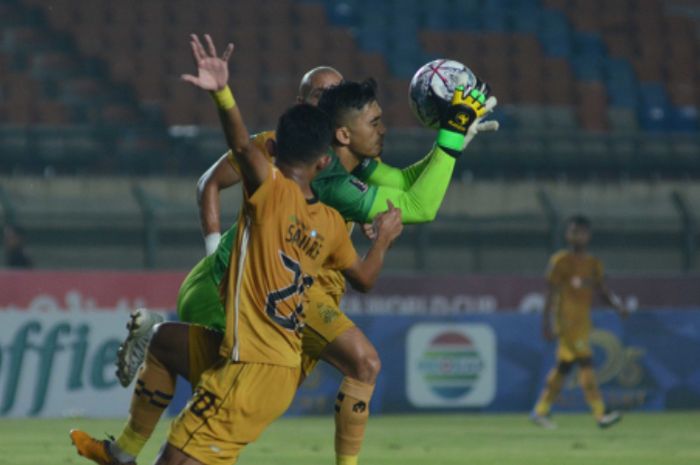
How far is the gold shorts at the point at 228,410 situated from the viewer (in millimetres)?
6031

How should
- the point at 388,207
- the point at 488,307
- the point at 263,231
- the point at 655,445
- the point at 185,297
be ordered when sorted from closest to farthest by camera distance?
1. the point at 263,231
2. the point at 388,207
3. the point at 185,297
4. the point at 655,445
5. the point at 488,307

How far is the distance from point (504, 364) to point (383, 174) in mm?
9369

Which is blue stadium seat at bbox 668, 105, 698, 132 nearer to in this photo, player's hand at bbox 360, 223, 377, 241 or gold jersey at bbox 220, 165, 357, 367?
player's hand at bbox 360, 223, 377, 241

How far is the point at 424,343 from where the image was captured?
661 inches

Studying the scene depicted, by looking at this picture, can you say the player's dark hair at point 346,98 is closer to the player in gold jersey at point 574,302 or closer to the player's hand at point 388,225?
the player's hand at point 388,225

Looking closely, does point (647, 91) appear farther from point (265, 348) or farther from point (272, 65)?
point (265, 348)

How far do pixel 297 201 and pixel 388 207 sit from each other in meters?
0.78

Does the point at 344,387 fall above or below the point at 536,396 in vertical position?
above

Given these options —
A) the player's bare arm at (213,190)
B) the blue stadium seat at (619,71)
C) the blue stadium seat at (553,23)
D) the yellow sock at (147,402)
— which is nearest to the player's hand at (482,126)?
the player's bare arm at (213,190)

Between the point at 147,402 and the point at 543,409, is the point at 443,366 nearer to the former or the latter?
the point at 543,409

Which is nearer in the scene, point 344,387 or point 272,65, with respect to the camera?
point 344,387

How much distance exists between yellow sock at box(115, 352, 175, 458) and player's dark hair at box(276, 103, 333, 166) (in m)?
1.54

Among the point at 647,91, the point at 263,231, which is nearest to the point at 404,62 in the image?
the point at 647,91

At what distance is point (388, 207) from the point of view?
6906mm
